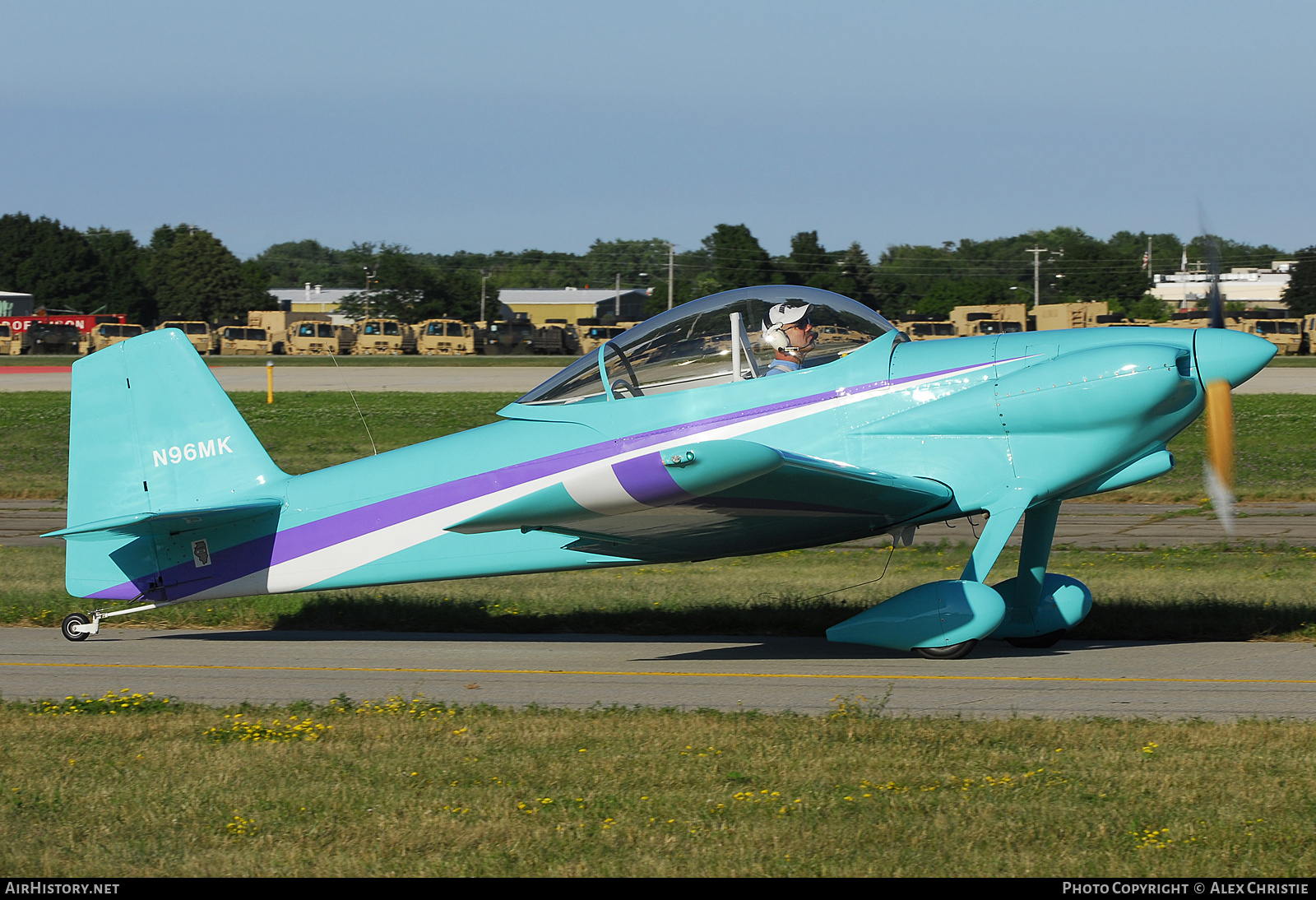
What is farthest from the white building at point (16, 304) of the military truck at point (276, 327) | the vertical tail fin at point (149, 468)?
the vertical tail fin at point (149, 468)

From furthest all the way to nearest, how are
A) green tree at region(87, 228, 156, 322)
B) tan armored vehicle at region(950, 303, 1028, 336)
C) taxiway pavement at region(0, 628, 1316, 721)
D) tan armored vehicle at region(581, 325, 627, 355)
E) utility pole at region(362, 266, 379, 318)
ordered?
green tree at region(87, 228, 156, 322) → utility pole at region(362, 266, 379, 318) → tan armored vehicle at region(581, 325, 627, 355) → tan armored vehicle at region(950, 303, 1028, 336) → taxiway pavement at region(0, 628, 1316, 721)

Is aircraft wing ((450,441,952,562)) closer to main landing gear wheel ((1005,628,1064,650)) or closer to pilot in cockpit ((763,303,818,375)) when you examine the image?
pilot in cockpit ((763,303,818,375))

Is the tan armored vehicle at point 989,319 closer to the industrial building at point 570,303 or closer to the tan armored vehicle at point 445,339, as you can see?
the tan armored vehicle at point 445,339

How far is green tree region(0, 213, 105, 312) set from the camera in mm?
101250

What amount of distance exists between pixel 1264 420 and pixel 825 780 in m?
24.5

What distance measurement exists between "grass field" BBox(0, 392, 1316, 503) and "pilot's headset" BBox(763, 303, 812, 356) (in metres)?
8.91

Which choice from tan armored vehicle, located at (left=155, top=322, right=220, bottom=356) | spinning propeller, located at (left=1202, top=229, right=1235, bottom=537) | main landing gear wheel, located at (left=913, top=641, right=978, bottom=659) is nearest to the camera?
spinning propeller, located at (left=1202, top=229, right=1235, bottom=537)

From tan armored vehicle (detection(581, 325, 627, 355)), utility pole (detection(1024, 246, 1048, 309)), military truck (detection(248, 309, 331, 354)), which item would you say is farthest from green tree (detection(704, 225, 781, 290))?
military truck (detection(248, 309, 331, 354))

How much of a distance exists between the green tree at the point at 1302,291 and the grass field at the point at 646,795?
80701 millimetres

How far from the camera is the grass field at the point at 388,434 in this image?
1939 cm

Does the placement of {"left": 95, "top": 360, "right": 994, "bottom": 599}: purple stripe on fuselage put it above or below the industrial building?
below

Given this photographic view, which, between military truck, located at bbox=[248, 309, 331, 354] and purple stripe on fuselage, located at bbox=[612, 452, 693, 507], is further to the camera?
military truck, located at bbox=[248, 309, 331, 354]

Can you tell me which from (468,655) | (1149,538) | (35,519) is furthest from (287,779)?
(35,519)

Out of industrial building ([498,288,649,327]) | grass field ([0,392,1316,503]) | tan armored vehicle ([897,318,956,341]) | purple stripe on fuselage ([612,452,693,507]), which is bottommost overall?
grass field ([0,392,1316,503])
